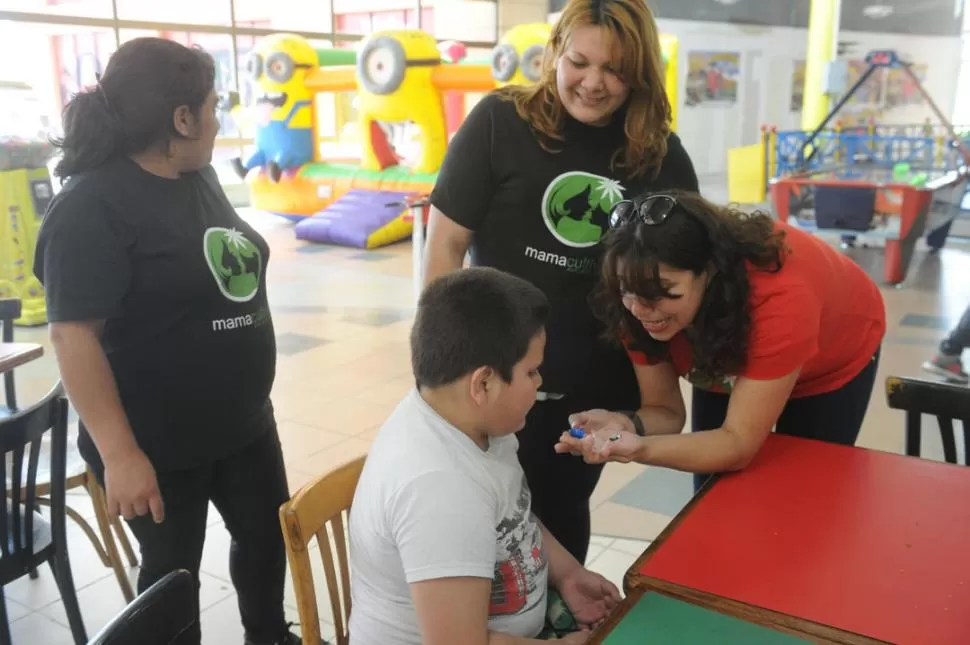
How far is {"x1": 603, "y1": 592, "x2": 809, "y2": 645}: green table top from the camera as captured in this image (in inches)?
38.0

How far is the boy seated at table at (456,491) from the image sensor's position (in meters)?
1.01

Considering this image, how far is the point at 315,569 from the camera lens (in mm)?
2500

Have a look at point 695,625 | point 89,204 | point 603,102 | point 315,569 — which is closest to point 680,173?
point 603,102

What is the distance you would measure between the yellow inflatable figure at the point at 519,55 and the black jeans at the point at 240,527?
5.99m

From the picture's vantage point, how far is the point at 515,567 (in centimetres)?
119

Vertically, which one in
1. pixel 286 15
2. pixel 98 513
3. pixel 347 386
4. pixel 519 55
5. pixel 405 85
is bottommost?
pixel 347 386

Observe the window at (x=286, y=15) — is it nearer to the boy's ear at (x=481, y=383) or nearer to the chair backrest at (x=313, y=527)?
the chair backrest at (x=313, y=527)

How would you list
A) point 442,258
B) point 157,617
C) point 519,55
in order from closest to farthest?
point 157,617 < point 442,258 < point 519,55

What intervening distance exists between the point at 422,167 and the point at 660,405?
690 centimetres

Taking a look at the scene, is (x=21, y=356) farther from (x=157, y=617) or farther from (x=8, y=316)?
(x=157, y=617)

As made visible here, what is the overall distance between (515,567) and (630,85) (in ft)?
3.07

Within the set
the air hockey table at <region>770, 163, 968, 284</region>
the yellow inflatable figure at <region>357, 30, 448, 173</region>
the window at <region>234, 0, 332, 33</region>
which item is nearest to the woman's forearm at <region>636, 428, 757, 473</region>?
the air hockey table at <region>770, 163, 968, 284</region>

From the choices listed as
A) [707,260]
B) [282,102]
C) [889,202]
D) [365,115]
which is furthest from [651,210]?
[282,102]

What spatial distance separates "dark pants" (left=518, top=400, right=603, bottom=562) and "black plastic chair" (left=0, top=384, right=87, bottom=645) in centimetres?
99
